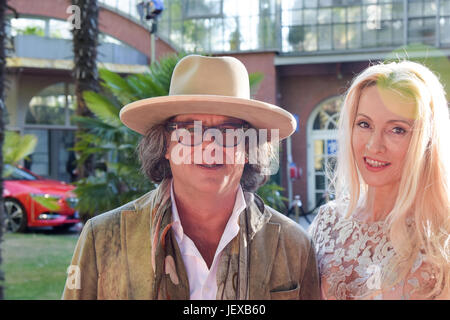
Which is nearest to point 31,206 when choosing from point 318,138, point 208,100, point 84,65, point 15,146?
point 84,65

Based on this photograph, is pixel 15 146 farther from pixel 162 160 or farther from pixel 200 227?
pixel 200 227

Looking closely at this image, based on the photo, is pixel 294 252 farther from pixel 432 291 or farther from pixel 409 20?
pixel 409 20

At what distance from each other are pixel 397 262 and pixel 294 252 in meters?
0.38

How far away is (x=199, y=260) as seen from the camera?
6.82 feet

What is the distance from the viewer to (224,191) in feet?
6.77

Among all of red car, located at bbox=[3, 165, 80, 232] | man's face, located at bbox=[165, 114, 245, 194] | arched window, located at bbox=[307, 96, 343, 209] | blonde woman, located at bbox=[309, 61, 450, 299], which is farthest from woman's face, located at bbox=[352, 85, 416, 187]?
arched window, located at bbox=[307, 96, 343, 209]

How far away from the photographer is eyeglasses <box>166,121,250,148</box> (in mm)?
2025

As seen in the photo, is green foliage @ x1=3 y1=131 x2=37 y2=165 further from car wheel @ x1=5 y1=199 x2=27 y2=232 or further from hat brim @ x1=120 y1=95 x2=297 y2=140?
car wheel @ x1=5 y1=199 x2=27 y2=232

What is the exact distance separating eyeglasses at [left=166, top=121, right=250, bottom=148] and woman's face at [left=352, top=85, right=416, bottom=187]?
20.1 inches

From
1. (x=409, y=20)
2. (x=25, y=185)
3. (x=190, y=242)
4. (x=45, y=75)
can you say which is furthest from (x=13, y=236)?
(x=409, y=20)

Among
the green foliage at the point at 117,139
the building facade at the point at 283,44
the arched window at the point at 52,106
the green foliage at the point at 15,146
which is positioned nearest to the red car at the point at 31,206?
the green foliage at the point at 117,139

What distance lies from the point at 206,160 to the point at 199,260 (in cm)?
37

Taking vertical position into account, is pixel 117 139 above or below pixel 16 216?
above
